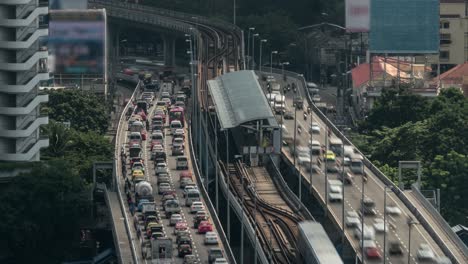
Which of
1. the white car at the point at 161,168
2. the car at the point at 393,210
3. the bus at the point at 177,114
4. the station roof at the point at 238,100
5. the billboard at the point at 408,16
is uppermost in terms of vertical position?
the billboard at the point at 408,16

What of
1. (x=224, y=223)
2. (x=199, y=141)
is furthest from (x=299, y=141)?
(x=224, y=223)

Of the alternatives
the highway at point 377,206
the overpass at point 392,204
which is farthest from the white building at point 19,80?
the highway at point 377,206

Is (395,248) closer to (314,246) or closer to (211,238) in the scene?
→ (314,246)

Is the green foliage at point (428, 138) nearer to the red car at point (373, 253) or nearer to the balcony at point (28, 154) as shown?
the red car at point (373, 253)

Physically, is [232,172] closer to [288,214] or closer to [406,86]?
[288,214]

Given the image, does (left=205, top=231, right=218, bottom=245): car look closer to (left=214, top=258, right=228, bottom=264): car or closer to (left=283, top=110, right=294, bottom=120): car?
(left=214, top=258, right=228, bottom=264): car

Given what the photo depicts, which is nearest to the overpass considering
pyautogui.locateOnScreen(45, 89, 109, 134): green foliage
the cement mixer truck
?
the cement mixer truck
